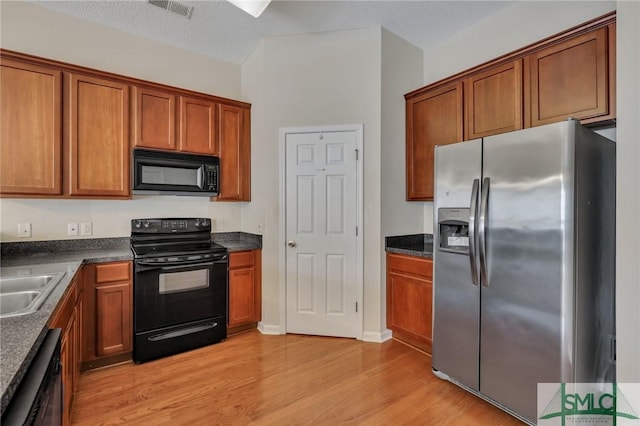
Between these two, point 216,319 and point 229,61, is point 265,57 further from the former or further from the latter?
point 216,319

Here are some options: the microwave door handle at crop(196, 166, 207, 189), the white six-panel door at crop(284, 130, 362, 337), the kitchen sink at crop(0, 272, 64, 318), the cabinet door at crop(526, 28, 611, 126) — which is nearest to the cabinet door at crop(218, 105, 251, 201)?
the microwave door handle at crop(196, 166, 207, 189)

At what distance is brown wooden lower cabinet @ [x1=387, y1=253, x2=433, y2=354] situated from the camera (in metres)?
2.76

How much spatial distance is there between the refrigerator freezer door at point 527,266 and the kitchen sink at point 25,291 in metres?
2.36

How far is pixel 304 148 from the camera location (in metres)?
3.22

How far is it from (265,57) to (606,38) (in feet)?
8.91

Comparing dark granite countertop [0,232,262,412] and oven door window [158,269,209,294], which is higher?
dark granite countertop [0,232,262,412]

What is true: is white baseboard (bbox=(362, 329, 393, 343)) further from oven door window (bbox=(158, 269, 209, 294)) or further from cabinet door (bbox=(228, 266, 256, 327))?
oven door window (bbox=(158, 269, 209, 294))

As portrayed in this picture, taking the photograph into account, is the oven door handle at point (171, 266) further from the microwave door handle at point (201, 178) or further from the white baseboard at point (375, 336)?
the white baseboard at point (375, 336)

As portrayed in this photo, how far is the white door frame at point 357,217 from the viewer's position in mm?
3113

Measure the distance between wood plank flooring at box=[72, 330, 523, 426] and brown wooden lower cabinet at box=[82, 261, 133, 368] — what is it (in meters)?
0.13

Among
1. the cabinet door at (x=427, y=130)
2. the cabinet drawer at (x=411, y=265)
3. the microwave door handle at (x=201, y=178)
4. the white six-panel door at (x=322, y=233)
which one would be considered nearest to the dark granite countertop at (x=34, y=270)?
the microwave door handle at (x=201, y=178)

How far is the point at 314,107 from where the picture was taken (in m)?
3.21

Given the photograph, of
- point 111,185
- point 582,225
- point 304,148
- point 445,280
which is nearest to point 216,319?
point 111,185

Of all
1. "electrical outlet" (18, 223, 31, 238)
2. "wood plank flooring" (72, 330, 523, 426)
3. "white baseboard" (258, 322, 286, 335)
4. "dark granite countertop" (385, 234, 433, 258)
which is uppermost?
"electrical outlet" (18, 223, 31, 238)
